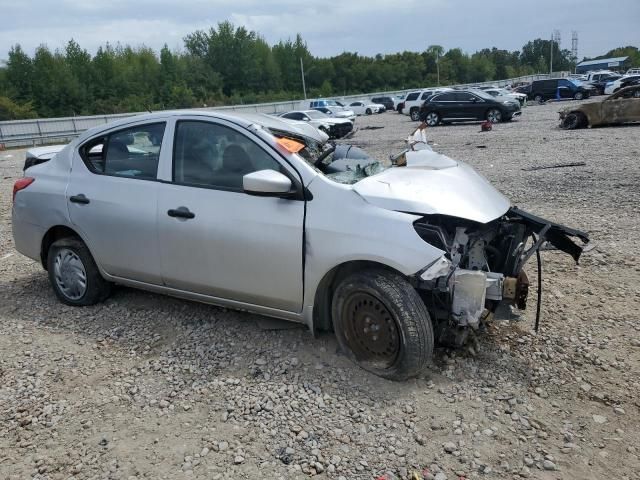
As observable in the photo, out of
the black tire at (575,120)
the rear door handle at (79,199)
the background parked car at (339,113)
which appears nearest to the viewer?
the rear door handle at (79,199)

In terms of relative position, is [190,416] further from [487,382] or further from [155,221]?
[487,382]

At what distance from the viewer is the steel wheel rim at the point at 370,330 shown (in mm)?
3260

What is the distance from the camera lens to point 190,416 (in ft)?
10.4

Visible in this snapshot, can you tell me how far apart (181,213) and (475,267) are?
2142 millimetres

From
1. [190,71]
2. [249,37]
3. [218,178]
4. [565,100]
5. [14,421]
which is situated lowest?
[14,421]

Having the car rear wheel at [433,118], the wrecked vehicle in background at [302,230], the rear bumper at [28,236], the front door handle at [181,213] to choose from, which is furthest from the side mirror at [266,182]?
the car rear wheel at [433,118]

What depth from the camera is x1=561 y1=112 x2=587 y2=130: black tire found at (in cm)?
1723

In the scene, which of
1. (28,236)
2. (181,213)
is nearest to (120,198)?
(181,213)

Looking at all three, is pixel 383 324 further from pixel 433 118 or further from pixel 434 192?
pixel 433 118

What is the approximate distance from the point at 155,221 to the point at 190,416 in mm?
1535

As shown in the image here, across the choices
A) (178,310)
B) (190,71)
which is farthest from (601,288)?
(190,71)

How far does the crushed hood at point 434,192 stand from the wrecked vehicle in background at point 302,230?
1cm

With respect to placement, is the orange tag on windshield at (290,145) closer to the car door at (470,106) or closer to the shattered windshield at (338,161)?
the shattered windshield at (338,161)

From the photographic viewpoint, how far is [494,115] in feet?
78.3
